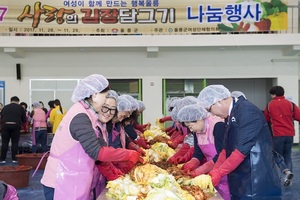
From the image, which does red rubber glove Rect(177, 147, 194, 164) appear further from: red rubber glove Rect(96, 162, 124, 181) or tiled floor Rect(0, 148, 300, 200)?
tiled floor Rect(0, 148, 300, 200)

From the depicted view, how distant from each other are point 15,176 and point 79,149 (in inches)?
147

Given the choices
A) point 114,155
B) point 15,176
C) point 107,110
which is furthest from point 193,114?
point 15,176

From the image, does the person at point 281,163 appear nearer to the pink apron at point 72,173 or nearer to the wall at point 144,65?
the pink apron at point 72,173

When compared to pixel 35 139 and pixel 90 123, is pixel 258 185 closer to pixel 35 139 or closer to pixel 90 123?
pixel 90 123

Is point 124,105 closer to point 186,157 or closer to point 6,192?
point 186,157

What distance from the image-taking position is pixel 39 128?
8.80 metres

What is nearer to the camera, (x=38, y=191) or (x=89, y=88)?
(x=89, y=88)

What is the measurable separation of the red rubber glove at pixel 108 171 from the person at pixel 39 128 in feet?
20.0

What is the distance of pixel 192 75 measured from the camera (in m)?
10.7

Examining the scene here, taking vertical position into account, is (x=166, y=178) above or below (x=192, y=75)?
below

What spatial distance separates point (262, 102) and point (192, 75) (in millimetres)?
3598

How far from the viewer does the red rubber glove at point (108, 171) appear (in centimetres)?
295

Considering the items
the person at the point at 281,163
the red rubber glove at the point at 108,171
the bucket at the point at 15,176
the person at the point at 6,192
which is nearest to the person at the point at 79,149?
the red rubber glove at the point at 108,171

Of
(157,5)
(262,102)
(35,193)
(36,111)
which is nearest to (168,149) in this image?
(35,193)
